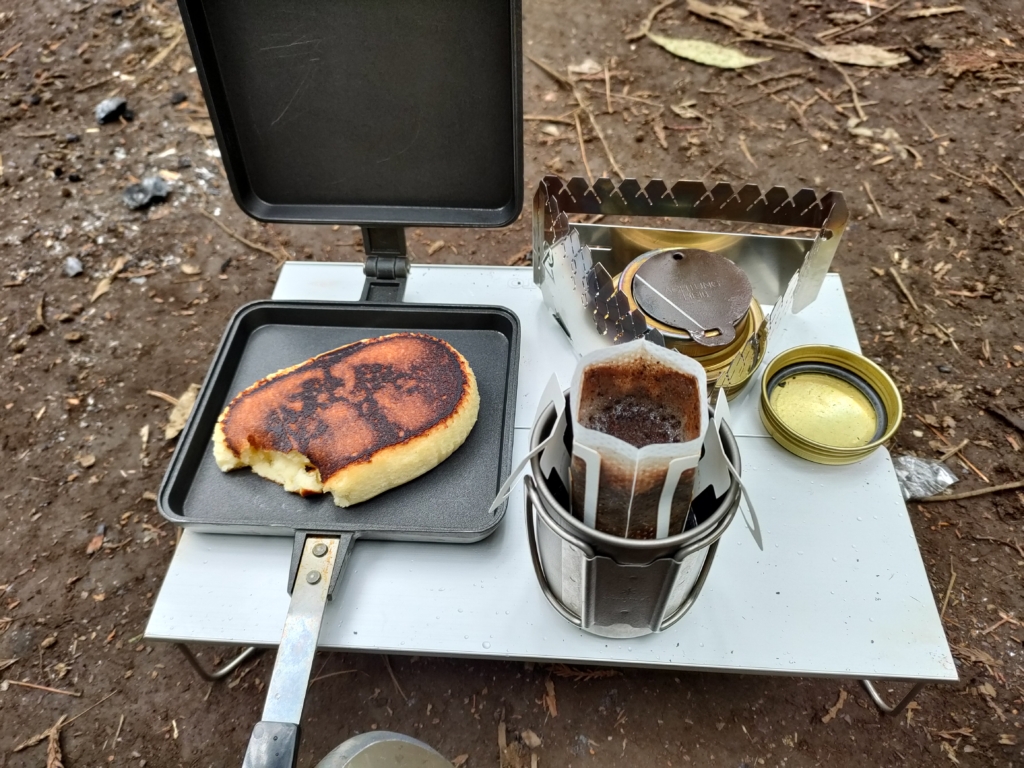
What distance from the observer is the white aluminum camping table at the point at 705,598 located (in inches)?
40.1

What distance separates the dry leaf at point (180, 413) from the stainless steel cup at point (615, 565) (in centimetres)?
137

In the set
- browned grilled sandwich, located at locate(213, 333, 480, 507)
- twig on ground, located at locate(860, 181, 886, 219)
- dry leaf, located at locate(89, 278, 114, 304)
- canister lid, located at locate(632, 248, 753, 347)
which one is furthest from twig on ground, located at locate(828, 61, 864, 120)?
dry leaf, located at locate(89, 278, 114, 304)

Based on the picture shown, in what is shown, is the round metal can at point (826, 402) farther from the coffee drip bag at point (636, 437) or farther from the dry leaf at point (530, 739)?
the dry leaf at point (530, 739)

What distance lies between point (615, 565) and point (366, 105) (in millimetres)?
900

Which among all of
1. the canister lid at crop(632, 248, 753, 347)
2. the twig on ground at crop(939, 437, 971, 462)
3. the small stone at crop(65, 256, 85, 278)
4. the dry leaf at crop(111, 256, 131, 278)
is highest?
the canister lid at crop(632, 248, 753, 347)

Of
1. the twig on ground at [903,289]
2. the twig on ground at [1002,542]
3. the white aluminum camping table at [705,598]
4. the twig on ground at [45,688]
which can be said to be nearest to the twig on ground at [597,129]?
the twig on ground at [903,289]

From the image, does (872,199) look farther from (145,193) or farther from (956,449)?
(145,193)

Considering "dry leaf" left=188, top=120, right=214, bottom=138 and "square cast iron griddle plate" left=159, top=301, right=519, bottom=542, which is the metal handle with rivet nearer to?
"square cast iron griddle plate" left=159, top=301, right=519, bottom=542

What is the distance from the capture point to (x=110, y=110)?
2.79 metres

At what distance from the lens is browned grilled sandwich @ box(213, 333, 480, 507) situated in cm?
112

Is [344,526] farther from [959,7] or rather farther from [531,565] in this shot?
[959,7]

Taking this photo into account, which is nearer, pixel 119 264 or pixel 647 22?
pixel 119 264

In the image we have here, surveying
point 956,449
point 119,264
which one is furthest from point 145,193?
point 956,449

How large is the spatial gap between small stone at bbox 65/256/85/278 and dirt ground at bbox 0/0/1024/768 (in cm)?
2
